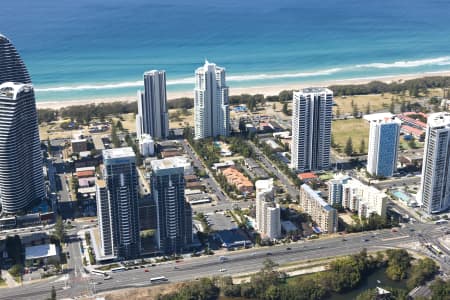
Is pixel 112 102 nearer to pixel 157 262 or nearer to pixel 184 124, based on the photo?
pixel 184 124

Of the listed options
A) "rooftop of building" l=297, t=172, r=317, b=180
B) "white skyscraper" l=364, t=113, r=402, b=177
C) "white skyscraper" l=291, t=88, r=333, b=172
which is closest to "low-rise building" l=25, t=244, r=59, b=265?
"rooftop of building" l=297, t=172, r=317, b=180

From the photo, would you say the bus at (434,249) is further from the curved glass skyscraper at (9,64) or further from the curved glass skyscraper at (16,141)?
the curved glass skyscraper at (9,64)

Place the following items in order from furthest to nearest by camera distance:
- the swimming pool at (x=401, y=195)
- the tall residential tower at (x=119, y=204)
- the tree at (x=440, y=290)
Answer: the swimming pool at (x=401, y=195), the tall residential tower at (x=119, y=204), the tree at (x=440, y=290)

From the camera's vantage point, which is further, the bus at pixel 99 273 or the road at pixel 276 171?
the road at pixel 276 171

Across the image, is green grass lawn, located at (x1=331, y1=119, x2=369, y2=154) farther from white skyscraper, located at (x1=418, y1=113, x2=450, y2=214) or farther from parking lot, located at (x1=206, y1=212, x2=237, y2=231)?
parking lot, located at (x1=206, y1=212, x2=237, y2=231)

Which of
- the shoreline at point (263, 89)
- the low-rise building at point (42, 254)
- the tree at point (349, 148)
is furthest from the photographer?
the shoreline at point (263, 89)

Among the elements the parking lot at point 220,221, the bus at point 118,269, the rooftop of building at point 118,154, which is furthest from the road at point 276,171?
the bus at point 118,269

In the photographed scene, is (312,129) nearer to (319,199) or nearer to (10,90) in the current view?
(319,199)

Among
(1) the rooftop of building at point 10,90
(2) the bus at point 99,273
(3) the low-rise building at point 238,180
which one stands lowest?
(2) the bus at point 99,273

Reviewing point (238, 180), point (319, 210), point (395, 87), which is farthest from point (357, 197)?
point (395, 87)
